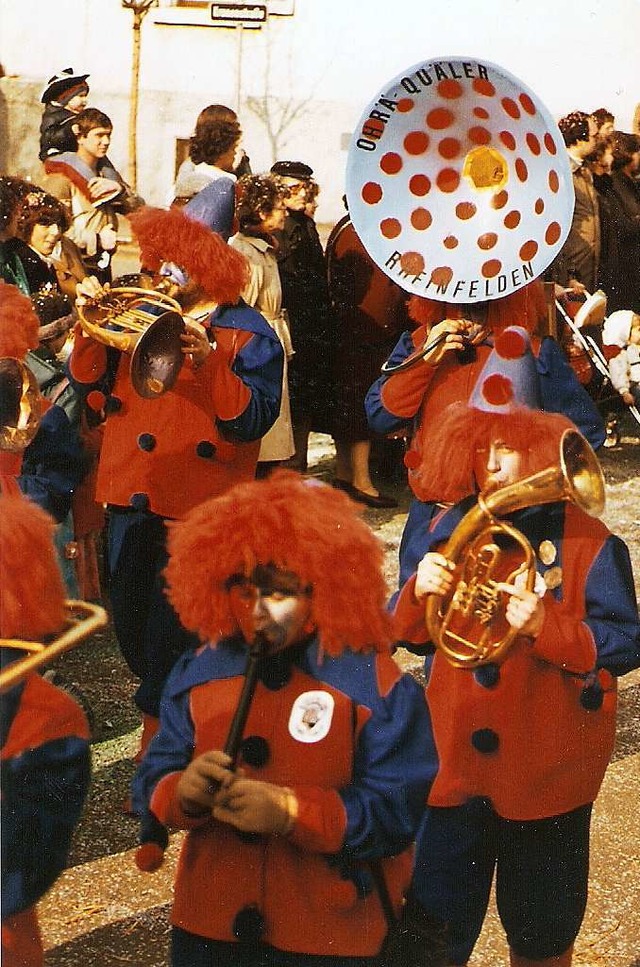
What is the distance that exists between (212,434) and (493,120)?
3.10 ft

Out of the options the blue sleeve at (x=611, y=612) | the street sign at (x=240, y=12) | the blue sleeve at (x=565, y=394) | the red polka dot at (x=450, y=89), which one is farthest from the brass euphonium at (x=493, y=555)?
the street sign at (x=240, y=12)

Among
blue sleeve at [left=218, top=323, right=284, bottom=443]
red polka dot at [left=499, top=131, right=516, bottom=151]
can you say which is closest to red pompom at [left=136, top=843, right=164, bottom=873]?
blue sleeve at [left=218, top=323, right=284, bottom=443]

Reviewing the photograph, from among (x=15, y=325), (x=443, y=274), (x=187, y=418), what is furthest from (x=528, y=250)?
(x=15, y=325)

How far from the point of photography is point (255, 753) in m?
2.46

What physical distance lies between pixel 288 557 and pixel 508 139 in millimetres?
1072

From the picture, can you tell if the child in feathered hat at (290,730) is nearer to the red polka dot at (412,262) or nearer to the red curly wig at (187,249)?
the red polka dot at (412,262)

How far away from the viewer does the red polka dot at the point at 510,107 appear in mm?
2963

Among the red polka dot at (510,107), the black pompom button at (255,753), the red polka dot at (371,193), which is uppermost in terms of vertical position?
the red polka dot at (510,107)

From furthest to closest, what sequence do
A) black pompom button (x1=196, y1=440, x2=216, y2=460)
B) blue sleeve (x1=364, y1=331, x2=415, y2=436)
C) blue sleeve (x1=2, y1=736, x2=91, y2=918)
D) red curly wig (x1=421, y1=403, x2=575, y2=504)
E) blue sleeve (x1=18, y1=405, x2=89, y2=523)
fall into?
black pompom button (x1=196, y1=440, x2=216, y2=460), blue sleeve (x1=364, y1=331, x2=415, y2=436), blue sleeve (x1=18, y1=405, x2=89, y2=523), red curly wig (x1=421, y1=403, x2=575, y2=504), blue sleeve (x1=2, y1=736, x2=91, y2=918)

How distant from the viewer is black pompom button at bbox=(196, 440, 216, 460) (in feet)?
11.2

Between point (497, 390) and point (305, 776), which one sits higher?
point (497, 390)

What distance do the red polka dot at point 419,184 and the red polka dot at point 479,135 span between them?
120 mm

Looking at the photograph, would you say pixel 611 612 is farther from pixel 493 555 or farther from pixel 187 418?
pixel 187 418

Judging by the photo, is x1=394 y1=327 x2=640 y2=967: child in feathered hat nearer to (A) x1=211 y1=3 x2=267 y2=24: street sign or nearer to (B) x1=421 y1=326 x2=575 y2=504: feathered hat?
(B) x1=421 y1=326 x2=575 y2=504: feathered hat
